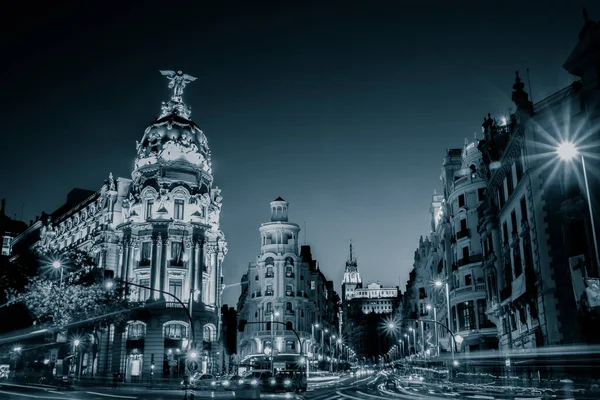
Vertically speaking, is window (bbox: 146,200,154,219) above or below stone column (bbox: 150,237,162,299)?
above

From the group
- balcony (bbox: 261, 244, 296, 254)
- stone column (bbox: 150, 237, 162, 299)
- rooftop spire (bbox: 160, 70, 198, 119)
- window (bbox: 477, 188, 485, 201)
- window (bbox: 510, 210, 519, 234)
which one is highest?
rooftop spire (bbox: 160, 70, 198, 119)

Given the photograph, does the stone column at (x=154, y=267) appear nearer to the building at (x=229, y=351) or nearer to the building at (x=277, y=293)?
the building at (x=229, y=351)

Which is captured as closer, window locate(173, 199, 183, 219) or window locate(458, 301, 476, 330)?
window locate(458, 301, 476, 330)

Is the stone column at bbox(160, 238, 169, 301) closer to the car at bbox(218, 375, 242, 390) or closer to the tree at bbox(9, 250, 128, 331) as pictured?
the tree at bbox(9, 250, 128, 331)

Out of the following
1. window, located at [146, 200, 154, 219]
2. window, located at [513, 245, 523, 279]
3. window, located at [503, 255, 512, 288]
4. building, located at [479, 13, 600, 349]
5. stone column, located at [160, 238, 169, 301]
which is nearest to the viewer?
building, located at [479, 13, 600, 349]

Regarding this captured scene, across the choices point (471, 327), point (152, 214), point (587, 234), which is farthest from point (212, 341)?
point (587, 234)

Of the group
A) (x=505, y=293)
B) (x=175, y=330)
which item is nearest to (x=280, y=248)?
(x=175, y=330)

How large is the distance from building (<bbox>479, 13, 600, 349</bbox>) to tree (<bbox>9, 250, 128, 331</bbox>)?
1362 inches

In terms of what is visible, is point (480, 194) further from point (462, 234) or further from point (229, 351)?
point (229, 351)

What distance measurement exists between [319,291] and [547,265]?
285 feet

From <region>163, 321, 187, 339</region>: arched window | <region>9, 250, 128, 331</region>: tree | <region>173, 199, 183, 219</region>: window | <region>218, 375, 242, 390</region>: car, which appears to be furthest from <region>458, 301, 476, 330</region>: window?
<region>173, 199, 183, 219</region>: window

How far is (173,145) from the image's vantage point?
77500 millimetres

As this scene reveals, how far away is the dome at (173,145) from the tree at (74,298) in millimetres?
18130

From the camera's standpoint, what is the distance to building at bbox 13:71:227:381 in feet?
230
